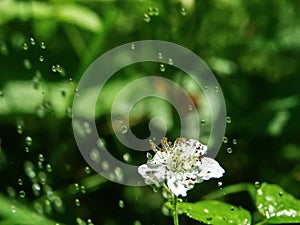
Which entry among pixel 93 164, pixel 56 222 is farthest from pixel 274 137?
pixel 56 222

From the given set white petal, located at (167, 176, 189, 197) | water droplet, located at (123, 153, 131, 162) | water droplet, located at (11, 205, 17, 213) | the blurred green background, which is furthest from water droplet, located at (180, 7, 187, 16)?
white petal, located at (167, 176, 189, 197)

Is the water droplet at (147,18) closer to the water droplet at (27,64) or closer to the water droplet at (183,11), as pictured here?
the water droplet at (183,11)

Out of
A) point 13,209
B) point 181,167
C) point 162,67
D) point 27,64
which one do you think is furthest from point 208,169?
point 27,64

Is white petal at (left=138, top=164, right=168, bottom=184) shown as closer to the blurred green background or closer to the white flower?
the white flower

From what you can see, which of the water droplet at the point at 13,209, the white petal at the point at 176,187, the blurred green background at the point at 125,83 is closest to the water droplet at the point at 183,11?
the blurred green background at the point at 125,83

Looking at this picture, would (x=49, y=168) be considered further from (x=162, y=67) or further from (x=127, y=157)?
(x=162, y=67)
